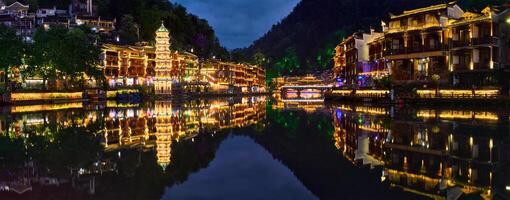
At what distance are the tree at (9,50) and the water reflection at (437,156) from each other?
54.9 m

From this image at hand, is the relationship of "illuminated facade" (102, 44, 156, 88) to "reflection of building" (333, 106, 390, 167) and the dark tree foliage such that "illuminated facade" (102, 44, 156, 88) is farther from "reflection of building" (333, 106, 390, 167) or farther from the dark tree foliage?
"reflection of building" (333, 106, 390, 167)

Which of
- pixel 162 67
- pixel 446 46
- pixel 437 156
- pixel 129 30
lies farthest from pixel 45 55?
pixel 437 156

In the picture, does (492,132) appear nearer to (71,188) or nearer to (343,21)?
(71,188)

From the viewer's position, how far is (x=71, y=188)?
1186 cm

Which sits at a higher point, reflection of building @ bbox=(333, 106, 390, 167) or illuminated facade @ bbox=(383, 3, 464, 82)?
illuminated facade @ bbox=(383, 3, 464, 82)

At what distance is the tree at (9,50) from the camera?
65.1 metres

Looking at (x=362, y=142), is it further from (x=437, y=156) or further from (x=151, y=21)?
(x=151, y=21)

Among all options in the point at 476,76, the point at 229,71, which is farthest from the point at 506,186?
the point at 229,71

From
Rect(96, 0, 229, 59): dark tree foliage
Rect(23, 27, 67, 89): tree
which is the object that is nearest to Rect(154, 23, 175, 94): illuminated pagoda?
Rect(23, 27, 67, 89): tree

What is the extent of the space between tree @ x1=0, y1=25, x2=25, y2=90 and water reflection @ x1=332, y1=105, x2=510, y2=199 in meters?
54.9

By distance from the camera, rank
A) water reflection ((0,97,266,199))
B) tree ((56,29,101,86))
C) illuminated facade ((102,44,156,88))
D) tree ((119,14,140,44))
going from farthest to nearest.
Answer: tree ((119,14,140,44))
illuminated facade ((102,44,156,88))
tree ((56,29,101,86))
water reflection ((0,97,266,199))

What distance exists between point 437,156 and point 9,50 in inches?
2530

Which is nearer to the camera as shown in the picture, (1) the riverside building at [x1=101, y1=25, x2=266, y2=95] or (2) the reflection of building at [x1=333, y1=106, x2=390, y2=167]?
(2) the reflection of building at [x1=333, y1=106, x2=390, y2=167]

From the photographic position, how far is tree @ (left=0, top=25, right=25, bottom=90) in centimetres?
6506
